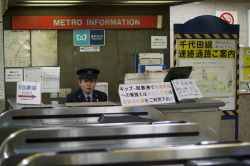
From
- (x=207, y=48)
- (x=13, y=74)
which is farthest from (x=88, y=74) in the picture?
(x=207, y=48)

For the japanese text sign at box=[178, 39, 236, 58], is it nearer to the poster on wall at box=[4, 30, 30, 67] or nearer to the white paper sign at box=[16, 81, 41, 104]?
the poster on wall at box=[4, 30, 30, 67]

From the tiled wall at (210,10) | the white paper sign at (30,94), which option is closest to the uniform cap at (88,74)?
the white paper sign at (30,94)

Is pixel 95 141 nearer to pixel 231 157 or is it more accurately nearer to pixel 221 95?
pixel 231 157

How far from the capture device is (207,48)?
6.11 metres

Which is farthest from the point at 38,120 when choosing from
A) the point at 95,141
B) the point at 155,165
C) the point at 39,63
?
the point at 39,63

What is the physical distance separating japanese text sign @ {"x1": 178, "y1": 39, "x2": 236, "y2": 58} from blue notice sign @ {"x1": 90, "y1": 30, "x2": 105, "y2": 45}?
1267 millimetres

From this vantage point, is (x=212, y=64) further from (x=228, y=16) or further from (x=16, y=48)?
(x=228, y=16)

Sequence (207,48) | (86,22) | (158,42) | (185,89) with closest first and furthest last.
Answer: (185,89), (207,48), (86,22), (158,42)

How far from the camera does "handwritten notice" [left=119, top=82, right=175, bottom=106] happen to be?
3.53m

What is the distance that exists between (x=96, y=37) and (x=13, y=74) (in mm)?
1420

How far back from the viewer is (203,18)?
6.04 meters

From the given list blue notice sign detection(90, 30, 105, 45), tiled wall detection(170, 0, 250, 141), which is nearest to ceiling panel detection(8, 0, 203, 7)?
blue notice sign detection(90, 30, 105, 45)

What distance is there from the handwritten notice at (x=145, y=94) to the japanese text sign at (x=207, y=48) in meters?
2.25

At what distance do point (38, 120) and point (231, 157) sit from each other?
54.4 inches
